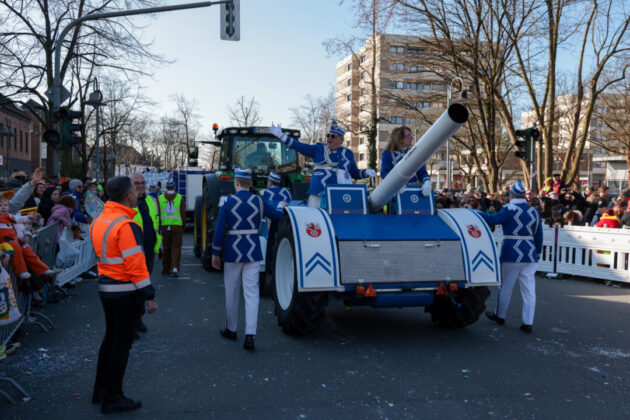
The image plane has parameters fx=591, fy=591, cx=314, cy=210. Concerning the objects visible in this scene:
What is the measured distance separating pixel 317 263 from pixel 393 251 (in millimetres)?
815

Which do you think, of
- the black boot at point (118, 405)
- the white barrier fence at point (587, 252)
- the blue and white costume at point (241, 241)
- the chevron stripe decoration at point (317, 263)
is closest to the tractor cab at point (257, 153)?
the white barrier fence at point (587, 252)

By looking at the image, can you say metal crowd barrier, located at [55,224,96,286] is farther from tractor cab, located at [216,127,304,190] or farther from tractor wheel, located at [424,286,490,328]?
tractor wheel, located at [424,286,490,328]

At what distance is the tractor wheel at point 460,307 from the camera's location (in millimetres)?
6383

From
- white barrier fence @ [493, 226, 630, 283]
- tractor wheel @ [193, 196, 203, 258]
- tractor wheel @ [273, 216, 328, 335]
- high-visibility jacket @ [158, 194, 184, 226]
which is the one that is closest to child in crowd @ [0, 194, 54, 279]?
tractor wheel @ [273, 216, 328, 335]

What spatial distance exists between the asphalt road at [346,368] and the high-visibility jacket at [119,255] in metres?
0.90

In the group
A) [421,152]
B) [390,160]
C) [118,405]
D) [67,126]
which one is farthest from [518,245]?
[67,126]

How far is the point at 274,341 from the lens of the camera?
6.21 m

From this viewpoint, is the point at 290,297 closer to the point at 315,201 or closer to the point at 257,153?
the point at 315,201

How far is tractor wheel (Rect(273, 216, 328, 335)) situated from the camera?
6.04m

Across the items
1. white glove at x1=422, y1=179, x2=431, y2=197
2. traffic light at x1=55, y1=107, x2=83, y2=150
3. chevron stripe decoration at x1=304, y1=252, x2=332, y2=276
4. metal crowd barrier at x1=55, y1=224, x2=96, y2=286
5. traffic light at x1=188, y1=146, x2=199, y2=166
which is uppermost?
traffic light at x1=55, y1=107, x2=83, y2=150

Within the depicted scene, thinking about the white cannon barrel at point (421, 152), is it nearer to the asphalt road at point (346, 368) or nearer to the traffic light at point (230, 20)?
the asphalt road at point (346, 368)

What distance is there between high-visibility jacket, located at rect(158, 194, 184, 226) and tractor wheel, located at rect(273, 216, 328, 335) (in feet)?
15.5

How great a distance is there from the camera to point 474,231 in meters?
6.38

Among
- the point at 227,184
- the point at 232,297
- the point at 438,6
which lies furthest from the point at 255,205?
the point at 438,6
